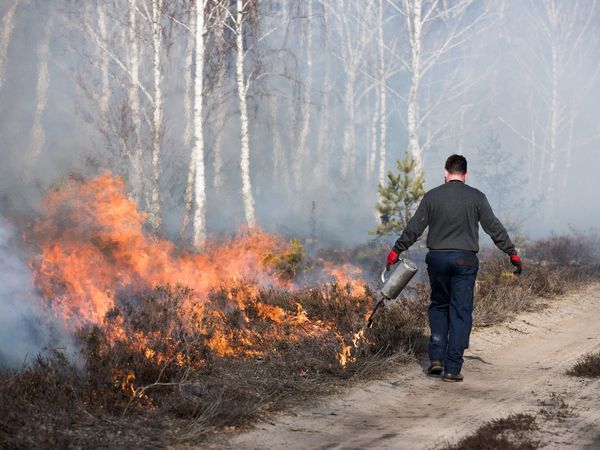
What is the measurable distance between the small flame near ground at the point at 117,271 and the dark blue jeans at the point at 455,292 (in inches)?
37.0

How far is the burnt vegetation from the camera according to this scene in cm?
480

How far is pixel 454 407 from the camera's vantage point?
5.84 metres

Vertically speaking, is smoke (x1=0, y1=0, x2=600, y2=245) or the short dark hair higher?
smoke (x1=0, y1=0, x2=600, y2=245)

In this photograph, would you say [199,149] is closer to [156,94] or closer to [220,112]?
[156,94]

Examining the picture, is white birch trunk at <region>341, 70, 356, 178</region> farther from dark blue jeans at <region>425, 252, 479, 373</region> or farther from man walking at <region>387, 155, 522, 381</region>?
dark blue jeans at <region>425, 252, 479, 373</region>

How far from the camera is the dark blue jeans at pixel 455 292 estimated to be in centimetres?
672

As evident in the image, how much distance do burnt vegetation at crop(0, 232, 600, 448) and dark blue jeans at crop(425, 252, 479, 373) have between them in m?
0.62

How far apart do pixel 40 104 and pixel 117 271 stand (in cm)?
2319

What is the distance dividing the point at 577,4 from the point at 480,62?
38.2ft

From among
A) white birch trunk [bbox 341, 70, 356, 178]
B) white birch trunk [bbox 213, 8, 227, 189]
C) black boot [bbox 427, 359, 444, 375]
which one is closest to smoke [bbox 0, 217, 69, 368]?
black boot [bbox 427, 359, 444, 375]

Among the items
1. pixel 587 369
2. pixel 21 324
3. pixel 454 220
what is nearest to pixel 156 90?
pixel 21 324

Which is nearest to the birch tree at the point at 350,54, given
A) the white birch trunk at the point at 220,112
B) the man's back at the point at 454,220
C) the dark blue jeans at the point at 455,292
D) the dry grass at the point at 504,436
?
the white birch trunk at the point at 220,112

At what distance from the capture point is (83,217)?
9.62m

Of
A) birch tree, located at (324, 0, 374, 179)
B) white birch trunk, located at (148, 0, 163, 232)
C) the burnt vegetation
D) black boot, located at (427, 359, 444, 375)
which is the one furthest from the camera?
birch tree, located at (324, 0, 374, 179)
